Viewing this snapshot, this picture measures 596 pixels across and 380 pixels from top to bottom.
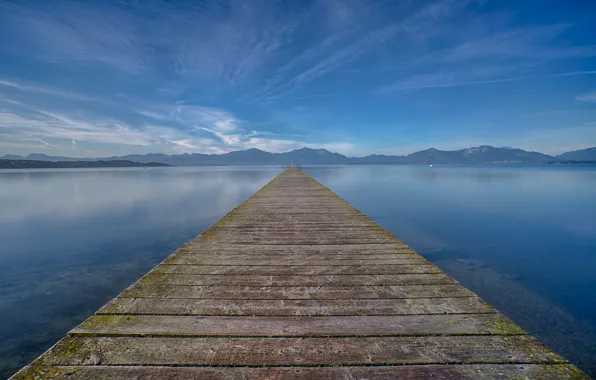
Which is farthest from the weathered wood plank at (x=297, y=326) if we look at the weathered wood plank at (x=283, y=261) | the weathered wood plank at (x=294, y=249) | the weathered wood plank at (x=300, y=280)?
the weathered wood plank at (x=294, y=249)

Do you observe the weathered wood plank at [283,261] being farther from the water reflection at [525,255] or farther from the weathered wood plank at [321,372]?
the water reflection at [525,255]

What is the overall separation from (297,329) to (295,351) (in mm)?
244

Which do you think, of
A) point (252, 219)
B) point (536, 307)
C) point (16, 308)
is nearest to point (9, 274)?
point (16, 308)

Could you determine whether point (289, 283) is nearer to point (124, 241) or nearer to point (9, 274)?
point (9, 274)

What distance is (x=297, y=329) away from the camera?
2217mm

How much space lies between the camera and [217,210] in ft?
60.2

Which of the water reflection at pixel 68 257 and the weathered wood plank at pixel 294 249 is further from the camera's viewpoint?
the water reflection at pixel 68 257

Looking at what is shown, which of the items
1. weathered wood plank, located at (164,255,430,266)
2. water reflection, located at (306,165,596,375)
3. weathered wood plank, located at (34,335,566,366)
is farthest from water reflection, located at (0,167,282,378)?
water reflection, located at (306,165,596,375)

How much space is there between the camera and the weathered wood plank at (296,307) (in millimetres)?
2473

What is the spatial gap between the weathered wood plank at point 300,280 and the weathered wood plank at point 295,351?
3.22ft

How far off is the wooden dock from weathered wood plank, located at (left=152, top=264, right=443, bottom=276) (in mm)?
13

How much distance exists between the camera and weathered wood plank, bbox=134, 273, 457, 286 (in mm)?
3084

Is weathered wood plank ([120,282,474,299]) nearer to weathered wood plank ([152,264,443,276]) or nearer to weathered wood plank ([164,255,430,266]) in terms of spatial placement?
weathered wood plank ([152,264,443,276])

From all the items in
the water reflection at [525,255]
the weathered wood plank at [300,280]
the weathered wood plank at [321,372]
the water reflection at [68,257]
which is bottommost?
the water reflection at [525,255]
